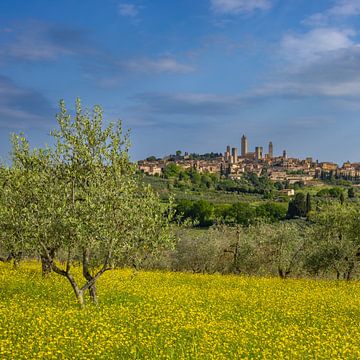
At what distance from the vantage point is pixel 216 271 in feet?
128

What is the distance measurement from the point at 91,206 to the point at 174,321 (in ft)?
15.3

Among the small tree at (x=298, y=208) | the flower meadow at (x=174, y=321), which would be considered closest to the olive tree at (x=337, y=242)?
the flower meadow at (x=174, y=321)

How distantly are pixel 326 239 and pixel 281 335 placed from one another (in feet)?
76.0

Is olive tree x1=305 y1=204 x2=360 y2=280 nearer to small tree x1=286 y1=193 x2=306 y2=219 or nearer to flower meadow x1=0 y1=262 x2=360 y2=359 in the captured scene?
flower meadow x1=0 y1=262 x2=360 y2=359

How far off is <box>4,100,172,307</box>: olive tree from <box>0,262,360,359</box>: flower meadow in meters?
2.03

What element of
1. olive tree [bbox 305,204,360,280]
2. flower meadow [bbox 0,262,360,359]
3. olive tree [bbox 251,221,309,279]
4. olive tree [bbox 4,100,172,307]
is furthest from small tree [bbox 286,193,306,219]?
olive tree [bbox 4,100,172,307]

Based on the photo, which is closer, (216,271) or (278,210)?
(216,271)

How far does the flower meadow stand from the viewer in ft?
39.9

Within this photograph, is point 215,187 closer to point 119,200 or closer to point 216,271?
point 216,271

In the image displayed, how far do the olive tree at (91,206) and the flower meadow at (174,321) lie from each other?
6.65ft

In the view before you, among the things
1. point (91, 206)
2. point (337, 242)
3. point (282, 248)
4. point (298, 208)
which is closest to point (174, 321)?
point (91, 206)

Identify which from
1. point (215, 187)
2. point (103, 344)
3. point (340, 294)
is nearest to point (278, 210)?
point (215, 187)

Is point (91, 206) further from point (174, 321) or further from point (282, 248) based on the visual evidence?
point (282, 248)

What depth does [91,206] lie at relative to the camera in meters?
16.2
